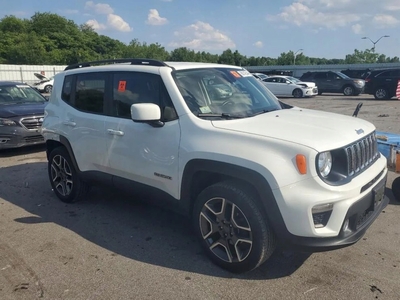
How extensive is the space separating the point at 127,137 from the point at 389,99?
21.5 meters

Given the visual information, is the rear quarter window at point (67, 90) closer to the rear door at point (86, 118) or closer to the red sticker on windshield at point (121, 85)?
the rear door at point (86, 118)

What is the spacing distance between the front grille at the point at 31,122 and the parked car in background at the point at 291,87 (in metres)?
19.8

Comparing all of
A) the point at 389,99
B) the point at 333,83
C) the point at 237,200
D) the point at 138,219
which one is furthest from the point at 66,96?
the point at 333,83

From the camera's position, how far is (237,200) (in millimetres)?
3146

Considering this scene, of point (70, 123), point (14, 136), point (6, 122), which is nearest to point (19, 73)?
point (6, 122)

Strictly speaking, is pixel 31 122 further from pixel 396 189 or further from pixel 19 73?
pixel 19 73

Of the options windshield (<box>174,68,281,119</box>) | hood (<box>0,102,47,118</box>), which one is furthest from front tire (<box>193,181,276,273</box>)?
hood (<box>0,102,47,118</box>)

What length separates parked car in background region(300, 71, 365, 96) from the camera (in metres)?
25.8

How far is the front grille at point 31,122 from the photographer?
8156 mm

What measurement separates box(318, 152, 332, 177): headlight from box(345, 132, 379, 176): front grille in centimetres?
18

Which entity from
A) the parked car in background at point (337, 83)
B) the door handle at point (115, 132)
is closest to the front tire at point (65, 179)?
the door handle at point (115, 132)

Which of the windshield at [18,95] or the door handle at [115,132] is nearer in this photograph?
the door handle at [115,132]

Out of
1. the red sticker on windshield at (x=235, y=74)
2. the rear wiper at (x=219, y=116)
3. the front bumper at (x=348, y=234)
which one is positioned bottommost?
the front bumper at (x=348, y=234)

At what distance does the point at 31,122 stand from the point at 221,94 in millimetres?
5833
